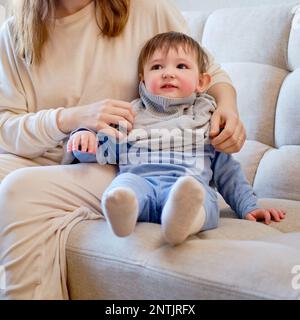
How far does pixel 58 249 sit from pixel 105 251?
0.32ft

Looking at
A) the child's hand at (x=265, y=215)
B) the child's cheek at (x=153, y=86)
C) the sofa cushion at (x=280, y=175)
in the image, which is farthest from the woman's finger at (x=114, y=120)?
the sofa cushion at (x=280, y=175)

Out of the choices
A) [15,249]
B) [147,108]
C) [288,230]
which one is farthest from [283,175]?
[15,249]

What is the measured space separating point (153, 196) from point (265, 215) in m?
0.28

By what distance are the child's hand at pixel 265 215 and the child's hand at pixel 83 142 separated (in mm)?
370

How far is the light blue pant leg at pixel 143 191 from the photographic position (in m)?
0.91

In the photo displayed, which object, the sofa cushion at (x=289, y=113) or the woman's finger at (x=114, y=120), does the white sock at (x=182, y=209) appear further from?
the sofa cushion at (x=289, y=113)

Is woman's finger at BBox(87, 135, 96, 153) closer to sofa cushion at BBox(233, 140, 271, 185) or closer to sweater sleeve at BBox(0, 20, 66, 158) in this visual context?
sweater sleeve at BBox(0, 20, 66, 158)

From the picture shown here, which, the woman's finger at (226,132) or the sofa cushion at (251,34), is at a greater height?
the sofa cushion at (251,34)

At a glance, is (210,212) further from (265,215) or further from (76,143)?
(76,143)

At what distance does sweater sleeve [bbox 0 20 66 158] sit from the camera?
3.54 feet

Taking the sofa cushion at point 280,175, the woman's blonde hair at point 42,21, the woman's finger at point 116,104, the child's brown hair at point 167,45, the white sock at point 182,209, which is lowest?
the sofa cushion at point 280,175

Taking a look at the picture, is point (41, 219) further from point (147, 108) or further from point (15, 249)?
point (147, 108)

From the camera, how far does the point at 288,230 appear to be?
1.04 meters
